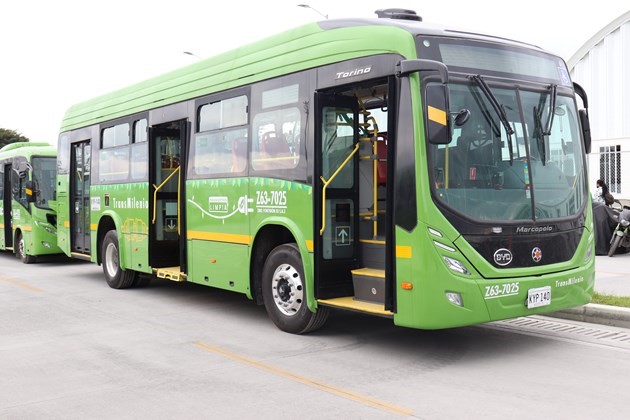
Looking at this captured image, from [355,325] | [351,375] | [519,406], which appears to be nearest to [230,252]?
[355,325]

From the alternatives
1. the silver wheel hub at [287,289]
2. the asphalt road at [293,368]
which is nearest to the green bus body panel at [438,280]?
the asphalt road at [293,368]

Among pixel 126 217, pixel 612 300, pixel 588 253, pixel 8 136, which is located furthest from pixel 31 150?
pixel 8 136

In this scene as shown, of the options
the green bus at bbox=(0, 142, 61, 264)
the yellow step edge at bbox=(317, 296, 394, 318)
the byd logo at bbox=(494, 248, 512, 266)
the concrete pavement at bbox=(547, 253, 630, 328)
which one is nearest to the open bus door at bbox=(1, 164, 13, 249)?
the green bus at bbox=(0, 142, 61, 264)

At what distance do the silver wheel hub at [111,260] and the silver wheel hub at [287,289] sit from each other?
5.26m

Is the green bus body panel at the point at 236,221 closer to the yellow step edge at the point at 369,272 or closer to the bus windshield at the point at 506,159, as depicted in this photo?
the yellow step edge at the point at 369,272

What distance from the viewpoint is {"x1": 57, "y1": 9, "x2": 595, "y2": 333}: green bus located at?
21.1 feet

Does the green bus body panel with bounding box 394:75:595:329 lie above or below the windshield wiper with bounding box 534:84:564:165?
below

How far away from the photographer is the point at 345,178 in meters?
7.72

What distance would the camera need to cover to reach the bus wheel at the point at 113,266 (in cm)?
1236

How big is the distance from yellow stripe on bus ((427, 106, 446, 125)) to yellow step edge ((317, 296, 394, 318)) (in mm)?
1904

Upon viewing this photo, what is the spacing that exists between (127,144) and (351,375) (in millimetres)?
7306

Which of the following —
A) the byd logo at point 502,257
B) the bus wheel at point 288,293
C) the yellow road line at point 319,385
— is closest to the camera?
the yellow road line at point 319,385

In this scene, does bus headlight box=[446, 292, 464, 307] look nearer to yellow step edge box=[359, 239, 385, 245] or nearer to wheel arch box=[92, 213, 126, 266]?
yellow step edge box=[359, 239, 385, 245]

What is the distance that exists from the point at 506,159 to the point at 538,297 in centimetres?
139
